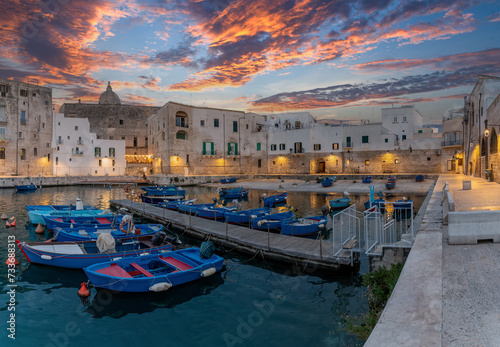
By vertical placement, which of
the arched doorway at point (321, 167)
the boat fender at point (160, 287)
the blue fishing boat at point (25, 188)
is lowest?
the boat fender at point (160, 287)

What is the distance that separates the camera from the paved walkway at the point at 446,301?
3494 mm

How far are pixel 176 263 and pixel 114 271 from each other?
6.31ft

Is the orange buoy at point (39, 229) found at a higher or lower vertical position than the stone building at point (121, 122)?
lower

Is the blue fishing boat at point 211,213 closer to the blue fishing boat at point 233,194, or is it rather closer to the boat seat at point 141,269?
the boat seat at point 141,269

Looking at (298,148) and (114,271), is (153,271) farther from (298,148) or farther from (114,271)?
(298,148)

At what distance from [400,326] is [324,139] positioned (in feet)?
160

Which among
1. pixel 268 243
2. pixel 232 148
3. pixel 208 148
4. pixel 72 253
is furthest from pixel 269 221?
pixel 232 148

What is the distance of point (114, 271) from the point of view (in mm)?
9594

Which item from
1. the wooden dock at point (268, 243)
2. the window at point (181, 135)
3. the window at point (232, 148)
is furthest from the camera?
the window at point (232, 148)

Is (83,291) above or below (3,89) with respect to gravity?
below

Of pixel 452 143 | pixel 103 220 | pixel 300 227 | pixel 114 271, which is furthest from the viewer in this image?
pixel 452 143

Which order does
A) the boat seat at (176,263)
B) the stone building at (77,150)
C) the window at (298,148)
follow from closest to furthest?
the boat seat at (176,263) < the window at (298,148) < the stone building at (77,150)

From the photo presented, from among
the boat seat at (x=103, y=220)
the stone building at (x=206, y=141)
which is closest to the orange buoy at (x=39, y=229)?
the boat seat at (x=103, y=220)

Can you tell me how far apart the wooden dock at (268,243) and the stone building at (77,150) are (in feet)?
139
